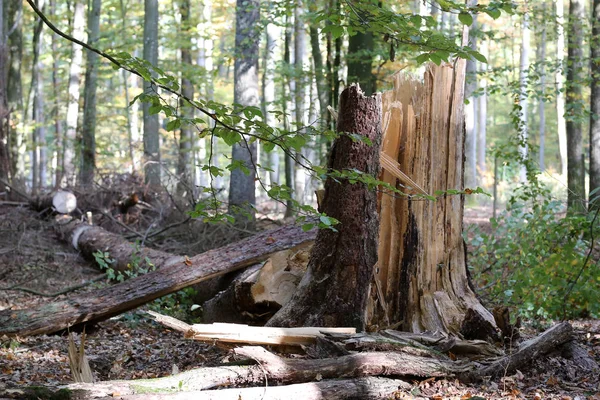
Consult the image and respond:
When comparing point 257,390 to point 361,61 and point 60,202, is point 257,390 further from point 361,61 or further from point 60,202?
point 60,202

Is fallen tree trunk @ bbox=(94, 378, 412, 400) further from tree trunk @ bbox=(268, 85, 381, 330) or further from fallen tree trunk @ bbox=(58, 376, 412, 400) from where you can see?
tree trunk @ bbox=(268, 85, 381, 330)

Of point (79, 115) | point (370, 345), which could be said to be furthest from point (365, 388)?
point (79, 115)

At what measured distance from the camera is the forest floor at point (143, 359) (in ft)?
14.2

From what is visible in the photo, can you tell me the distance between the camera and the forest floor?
434 cm

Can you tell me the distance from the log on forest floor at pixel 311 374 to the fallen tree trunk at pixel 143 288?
2.51 metres

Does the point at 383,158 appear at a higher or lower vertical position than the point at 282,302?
higher

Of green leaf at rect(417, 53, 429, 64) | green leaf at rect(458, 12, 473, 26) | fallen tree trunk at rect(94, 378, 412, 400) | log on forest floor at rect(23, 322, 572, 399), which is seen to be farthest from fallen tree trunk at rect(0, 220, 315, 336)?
green leaf at rect(458, 12, 473, 26)

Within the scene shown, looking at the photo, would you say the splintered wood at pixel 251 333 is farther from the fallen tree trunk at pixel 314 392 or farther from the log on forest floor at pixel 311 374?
the fallen tree trunk at pixel 314 392

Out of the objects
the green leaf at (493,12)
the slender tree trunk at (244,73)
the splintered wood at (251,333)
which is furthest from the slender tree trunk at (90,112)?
the green leaf at (493,12)

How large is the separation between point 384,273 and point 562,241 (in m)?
3.37

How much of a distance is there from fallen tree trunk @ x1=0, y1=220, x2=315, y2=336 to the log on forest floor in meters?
2.51

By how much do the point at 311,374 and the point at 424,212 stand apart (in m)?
2.20

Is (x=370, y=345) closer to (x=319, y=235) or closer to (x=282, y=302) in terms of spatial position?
(x=319, y=235)

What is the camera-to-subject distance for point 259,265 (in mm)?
6691
